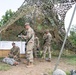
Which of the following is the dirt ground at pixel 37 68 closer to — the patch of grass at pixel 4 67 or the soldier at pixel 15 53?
the patch of grass at pixel 4 67

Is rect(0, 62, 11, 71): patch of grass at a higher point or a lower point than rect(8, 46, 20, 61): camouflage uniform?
lower

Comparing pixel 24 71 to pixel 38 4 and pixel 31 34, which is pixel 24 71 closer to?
pixel 31 34

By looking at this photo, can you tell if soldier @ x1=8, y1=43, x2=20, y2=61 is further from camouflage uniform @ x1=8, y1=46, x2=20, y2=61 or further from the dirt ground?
the dirt ground

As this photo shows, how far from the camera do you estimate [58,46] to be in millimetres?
14242

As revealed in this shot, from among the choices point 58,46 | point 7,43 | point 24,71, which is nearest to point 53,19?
point 58,46

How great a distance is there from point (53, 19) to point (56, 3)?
3.24 ft

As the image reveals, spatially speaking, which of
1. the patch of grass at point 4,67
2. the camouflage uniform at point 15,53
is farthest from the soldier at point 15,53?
the patch of grass at point 4,67

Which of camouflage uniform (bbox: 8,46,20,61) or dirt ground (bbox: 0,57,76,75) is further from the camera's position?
camouflage uniform (bbox: 8,46,20,61)

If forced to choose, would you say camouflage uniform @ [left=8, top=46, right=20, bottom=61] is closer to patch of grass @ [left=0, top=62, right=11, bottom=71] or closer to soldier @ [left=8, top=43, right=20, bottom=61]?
soldier @ [left=8, top=43, right=20, bottom=61]

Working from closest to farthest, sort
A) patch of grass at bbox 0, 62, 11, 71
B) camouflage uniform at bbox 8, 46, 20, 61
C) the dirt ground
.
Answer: the dirt ground < patch of grass at bbox 0, 62, 11, 71 < camouflage uniform at bbox 8, 46, 20, 61

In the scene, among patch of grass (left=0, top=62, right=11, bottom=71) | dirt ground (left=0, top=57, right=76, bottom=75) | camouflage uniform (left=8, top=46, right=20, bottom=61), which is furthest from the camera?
camouflage uniform (left=8, top=46, right=20, bottom=61)

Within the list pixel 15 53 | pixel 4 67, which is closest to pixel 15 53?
pixel 15 53

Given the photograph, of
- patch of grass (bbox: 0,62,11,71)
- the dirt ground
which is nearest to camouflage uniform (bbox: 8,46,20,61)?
the dirt ground

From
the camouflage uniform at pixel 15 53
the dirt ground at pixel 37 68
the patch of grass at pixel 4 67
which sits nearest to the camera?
the dirt ground at pixel 37 68
